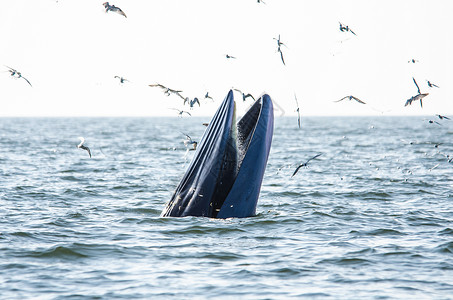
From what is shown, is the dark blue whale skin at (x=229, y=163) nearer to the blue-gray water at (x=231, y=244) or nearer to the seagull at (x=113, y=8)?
the blue-gray water at (x=231, y=244)

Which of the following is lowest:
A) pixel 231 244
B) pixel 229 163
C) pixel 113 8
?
pixel 231 244

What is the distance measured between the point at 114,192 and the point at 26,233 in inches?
248

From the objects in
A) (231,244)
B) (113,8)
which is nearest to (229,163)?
(231,244)

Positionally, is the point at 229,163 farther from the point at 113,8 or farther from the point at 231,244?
the point at 113,8

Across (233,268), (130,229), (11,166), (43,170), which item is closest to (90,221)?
(130,229)

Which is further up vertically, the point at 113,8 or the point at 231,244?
the point at 113,8

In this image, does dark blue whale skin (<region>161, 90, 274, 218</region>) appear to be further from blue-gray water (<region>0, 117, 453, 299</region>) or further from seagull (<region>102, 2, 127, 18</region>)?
seagull (<region>102, 2, 127, 18</region>)

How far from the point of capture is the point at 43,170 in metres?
23.1

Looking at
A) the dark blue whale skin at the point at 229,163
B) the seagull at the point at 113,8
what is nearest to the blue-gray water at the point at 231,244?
the dark blue whale skin at the point at 229,163

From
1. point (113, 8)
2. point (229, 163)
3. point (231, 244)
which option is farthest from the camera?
point (113, 8)

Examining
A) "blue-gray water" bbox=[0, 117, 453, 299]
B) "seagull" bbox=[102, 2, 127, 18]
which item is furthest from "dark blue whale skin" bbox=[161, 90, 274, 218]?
"seagull" bbox=[102, 2, 127, 18]

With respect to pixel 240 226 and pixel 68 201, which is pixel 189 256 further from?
pixel 68 201

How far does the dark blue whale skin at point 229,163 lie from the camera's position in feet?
34.8

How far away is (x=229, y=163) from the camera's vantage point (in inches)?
424
